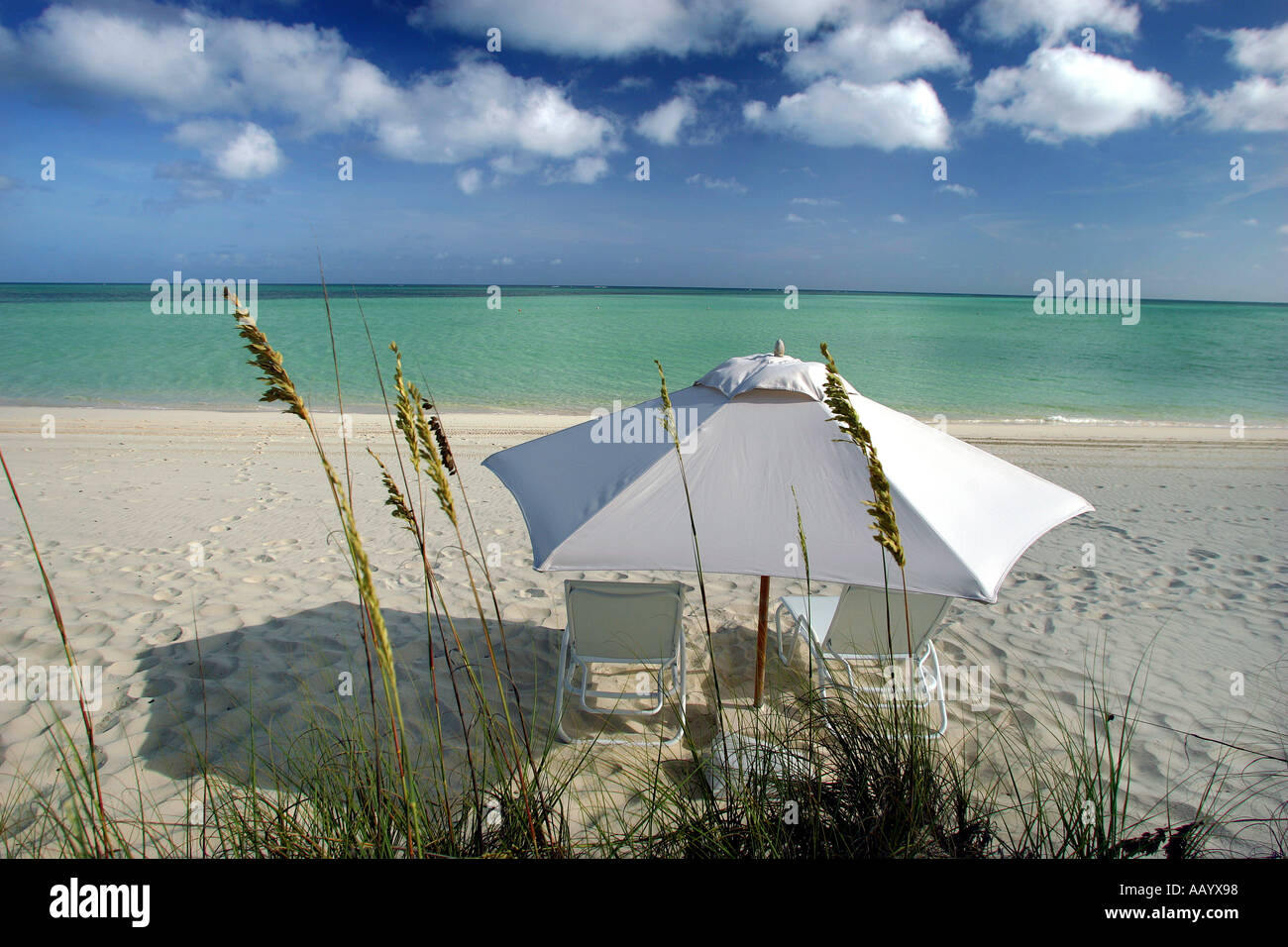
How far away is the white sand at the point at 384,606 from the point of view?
10.2 ft

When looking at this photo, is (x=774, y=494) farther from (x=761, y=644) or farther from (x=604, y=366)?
(x=604, y=366)

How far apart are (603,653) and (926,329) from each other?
45.9m

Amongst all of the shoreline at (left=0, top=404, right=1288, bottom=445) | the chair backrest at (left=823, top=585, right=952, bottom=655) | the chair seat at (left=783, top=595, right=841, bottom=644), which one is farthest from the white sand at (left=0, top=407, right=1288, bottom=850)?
the shoreline at (left=0, top=404, right=1288, bottom=445)

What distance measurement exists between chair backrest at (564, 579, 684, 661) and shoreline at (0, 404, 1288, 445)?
8.37m

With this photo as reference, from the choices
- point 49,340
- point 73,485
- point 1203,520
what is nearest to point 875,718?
point 1203,520

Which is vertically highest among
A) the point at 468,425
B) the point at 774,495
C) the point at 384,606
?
the point at 468,425

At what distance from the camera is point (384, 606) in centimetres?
457

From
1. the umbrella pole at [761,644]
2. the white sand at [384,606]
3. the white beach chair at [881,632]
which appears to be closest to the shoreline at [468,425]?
the white sand at [384,606]

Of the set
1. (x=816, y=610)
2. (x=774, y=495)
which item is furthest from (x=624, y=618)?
(x=816, y=610)

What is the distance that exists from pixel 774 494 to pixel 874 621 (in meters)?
1.09

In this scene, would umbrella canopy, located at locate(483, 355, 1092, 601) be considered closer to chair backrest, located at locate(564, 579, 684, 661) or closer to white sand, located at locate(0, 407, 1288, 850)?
chair backrest, located at locate(564, 579, 684, 661)

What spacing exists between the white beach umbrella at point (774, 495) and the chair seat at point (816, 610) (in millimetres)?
1201

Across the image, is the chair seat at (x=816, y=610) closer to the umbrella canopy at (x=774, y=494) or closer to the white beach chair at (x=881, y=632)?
the white beach chair at (x=881, y=632)
